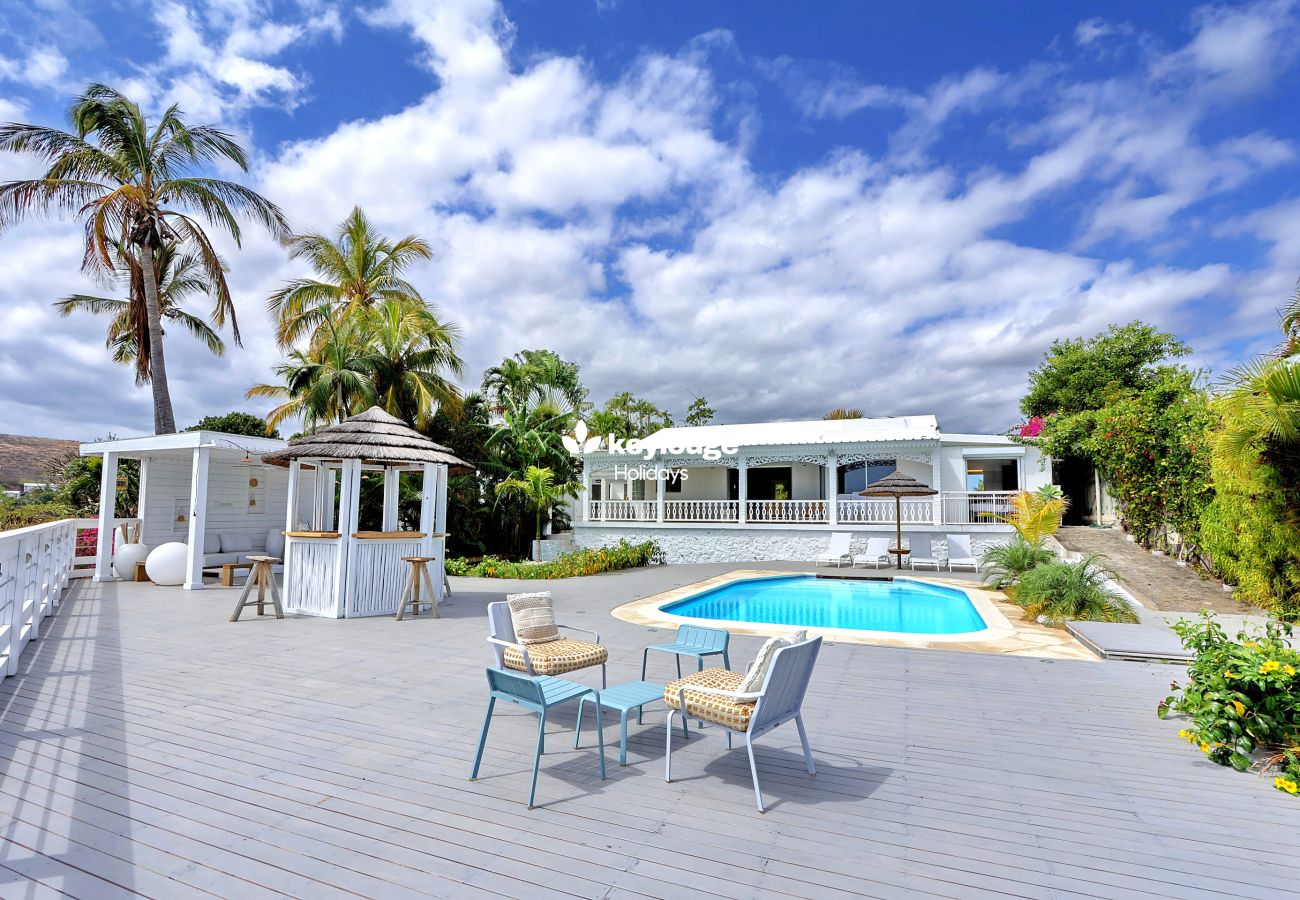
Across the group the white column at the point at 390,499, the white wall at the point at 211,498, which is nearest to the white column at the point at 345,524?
the white column at the point at 390,499

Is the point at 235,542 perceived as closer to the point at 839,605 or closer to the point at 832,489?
the point at 839,605

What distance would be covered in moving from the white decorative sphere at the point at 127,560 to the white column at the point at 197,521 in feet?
7.26

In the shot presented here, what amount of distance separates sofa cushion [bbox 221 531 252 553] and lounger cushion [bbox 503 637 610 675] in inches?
508

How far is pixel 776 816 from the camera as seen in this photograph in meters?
3.27

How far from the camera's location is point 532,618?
5484mm

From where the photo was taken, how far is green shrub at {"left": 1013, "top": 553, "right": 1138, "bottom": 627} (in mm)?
8750

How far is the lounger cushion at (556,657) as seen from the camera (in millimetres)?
4773

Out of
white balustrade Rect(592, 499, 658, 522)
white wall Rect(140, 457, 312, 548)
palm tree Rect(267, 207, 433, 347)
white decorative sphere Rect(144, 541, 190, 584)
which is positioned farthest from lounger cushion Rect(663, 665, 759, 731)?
palm tree Rect(267, 207, 433, 347)

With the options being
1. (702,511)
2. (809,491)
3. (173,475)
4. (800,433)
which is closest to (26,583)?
(173,475)

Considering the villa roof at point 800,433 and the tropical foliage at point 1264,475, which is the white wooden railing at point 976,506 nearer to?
the villa roof at point 800,433

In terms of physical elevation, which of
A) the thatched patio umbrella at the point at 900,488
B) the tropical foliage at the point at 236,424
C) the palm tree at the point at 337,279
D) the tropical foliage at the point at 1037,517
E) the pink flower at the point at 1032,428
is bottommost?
the tropical foliage at the point at 1037,517

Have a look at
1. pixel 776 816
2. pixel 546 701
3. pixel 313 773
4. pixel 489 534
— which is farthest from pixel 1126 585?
pixel 489 534

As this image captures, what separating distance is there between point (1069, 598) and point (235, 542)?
16639 mm

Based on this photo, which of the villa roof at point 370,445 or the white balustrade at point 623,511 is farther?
the white balustrade at point 623,511
